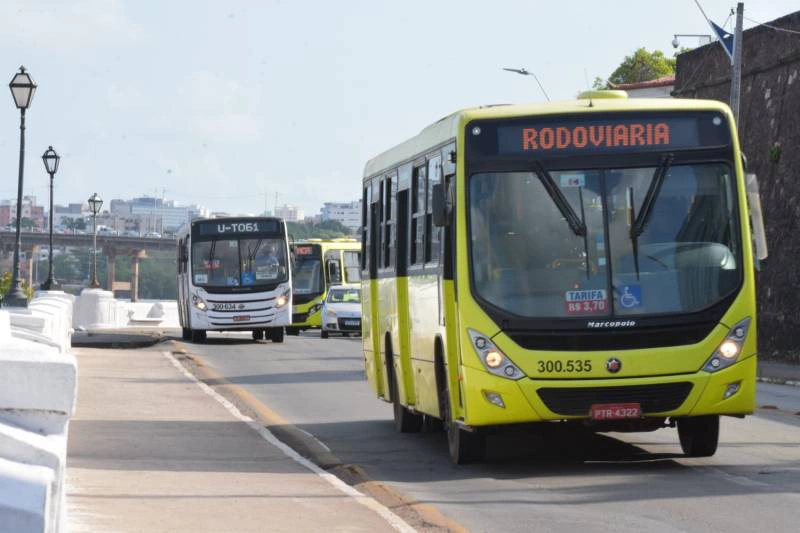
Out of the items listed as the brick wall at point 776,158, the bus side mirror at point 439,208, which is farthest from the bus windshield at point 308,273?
the bus side mirror at point 439,208

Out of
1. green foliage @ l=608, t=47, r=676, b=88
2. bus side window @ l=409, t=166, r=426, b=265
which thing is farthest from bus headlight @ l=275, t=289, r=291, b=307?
green foliage @ l=608, t=47, r=676, b=88

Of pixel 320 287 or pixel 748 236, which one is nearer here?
pixel 748 236

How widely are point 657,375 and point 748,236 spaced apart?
1.36 m

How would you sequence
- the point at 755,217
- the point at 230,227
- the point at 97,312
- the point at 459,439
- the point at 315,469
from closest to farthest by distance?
the point at 315,469
the point at 755,217
the point at 459,439
the point at 230,227
the point at 97,312

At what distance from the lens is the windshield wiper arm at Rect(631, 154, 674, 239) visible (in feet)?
44.1

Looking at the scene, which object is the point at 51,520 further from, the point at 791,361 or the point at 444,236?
the point at 791,361

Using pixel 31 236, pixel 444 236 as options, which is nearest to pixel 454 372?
pixel 444 236

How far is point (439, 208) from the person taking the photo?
1375 cm

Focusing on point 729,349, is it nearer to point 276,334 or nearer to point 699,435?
point 699,435

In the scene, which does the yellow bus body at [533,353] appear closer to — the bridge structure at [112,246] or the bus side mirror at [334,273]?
the bus side mirror at [334,273]

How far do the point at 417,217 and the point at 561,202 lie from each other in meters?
2.41

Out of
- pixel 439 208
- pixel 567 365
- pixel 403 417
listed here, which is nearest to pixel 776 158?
pixel 403 417

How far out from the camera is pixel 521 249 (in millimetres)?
13430

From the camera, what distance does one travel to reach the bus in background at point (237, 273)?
43.5 m
